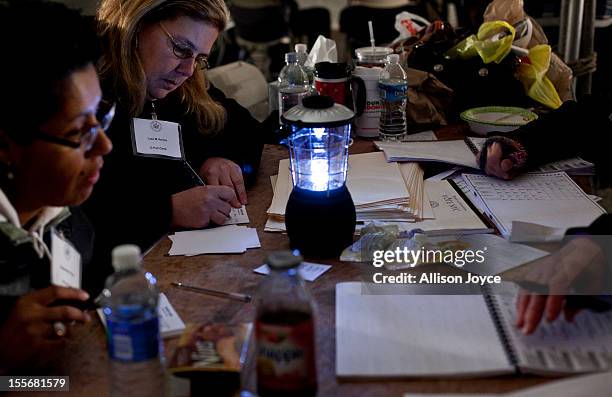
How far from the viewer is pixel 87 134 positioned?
1.26m

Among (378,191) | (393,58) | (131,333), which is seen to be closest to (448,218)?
(378,191)

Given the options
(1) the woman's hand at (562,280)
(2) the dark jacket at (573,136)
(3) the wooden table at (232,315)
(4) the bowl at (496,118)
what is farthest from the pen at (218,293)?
(4) the bowl at (496,118)

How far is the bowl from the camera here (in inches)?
88.7

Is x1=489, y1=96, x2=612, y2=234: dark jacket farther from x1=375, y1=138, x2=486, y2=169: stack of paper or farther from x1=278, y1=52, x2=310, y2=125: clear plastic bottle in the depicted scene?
x1=278, y1=52, x2=310, y2=125: clear plastic bottle

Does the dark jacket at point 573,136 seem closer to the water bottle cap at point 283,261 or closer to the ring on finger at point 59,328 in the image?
the water bottle cap at point 283,261

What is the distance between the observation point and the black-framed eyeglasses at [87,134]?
1.22 m

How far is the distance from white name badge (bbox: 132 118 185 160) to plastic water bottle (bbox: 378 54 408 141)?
69 cm

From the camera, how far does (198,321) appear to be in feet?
4.27

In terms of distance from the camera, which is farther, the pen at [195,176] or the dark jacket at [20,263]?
the pen at [195,176]

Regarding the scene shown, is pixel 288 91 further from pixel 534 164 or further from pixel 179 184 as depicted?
pixel 534 164

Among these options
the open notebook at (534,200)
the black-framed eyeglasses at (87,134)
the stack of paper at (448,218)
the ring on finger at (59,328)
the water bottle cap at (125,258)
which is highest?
the black-framed eyeglasses at (87,134)

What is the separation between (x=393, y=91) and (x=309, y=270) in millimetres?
929

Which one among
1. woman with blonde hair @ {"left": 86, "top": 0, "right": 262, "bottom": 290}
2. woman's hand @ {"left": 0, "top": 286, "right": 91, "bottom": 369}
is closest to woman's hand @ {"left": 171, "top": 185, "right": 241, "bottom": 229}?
woman with blonde hair @ {"left": 86, "top": 0, "right": 262, "bottom": 290}

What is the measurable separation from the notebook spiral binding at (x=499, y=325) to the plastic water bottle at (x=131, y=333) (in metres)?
0.52
